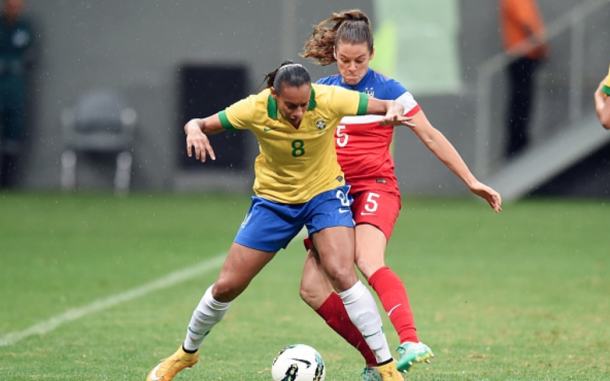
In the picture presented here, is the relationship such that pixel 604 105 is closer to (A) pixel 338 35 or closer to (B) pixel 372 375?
(A) pixel 338 35

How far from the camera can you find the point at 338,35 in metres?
6.80

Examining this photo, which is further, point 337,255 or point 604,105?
point 604,105

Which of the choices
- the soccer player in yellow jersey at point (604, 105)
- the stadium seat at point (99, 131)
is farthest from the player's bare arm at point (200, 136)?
the stadium seat at point (99, 131)

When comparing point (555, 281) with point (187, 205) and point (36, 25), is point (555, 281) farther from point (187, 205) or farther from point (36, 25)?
point (36, 25)

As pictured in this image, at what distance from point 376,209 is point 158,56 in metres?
14.8

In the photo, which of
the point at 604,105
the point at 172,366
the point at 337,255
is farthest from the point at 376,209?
the point at 604,105

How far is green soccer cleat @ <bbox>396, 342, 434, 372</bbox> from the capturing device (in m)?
5.98

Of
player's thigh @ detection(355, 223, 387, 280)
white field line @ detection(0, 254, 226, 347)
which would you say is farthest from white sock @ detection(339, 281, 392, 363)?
white field line @ detection(0, 254, 226, 347)

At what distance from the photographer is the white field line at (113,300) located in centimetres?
866

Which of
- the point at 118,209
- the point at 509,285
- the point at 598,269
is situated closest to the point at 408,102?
the point at 509,285

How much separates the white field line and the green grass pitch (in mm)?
26

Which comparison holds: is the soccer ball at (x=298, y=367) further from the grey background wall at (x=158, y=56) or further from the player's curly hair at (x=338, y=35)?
the grey background wall at (x=158, y=56)

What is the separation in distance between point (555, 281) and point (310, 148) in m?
5.96

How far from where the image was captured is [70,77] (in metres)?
21.2
